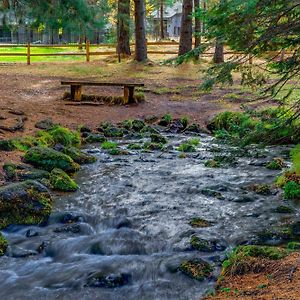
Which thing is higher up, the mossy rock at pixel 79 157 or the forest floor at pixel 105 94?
the forest floor at pixel 105 94

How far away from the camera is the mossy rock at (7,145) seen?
1089cm

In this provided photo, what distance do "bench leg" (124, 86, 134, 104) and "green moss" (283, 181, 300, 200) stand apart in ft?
29.6

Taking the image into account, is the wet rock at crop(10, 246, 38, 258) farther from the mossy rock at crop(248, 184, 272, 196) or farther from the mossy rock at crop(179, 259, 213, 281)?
Answer: the mossy rock at crop(248, 184, 272, 196)

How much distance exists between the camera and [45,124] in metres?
13.7

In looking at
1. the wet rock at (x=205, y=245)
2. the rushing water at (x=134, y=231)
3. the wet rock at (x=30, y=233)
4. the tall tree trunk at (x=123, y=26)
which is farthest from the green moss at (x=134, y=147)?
the tall tree trunk at (x=123, y=26)

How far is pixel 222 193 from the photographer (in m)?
9.34

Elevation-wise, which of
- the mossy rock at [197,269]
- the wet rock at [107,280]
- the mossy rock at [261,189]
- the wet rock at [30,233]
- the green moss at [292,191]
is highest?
the green moss at [292,191]

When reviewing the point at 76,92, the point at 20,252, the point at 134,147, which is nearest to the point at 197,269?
the point at 20,252

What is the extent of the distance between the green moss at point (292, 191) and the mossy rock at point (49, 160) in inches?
171

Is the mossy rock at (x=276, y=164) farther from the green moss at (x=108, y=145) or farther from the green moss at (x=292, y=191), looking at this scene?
the green moss at (x=108, y=145)

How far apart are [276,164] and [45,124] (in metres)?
6.28

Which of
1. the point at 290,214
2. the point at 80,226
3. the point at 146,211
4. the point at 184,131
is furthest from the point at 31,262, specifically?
the point at 184,131

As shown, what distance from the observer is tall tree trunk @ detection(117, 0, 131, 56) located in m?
25.4

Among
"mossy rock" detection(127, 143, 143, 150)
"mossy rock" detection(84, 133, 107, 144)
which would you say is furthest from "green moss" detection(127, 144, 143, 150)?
"mossy rock" detection(84, 133, 107, 144)
